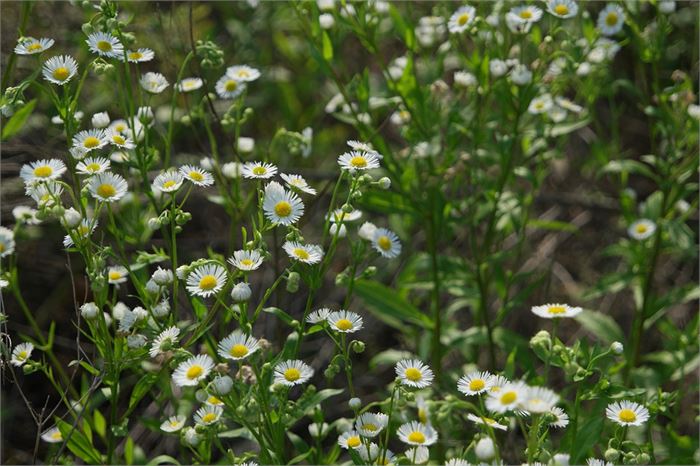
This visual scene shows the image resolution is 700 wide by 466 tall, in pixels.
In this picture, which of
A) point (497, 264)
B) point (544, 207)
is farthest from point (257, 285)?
point (544, 207)

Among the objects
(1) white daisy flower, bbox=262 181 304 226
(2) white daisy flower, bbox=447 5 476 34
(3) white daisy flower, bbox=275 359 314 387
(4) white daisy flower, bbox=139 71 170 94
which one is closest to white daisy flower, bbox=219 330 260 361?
(3) white daisy flower, bbox=275 359 314 387

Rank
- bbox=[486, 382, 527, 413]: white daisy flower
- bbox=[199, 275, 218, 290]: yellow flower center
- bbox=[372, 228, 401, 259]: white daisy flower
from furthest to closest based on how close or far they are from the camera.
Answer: bbox=[372, 228, 401, 259]: white daisy flower
bbox=[199, 275, 218, 290]: yellow flower center
bbox=[486, 382, 527, 413]: white daisy flower

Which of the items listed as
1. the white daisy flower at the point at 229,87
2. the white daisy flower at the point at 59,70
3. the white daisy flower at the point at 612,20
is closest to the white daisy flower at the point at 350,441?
the white daisy flower at the point at 59,70

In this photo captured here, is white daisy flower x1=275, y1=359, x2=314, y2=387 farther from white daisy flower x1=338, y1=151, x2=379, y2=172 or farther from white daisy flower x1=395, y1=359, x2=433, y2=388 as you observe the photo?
white daisy flower x1=338, y1=151, x2=379, y2=172

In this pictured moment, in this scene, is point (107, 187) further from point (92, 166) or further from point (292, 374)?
point (292, 374)

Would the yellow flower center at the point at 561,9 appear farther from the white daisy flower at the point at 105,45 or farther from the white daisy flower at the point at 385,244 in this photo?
the white daisy flower at the point at 105,45

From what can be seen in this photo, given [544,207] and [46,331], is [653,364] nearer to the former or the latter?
[544,207]
